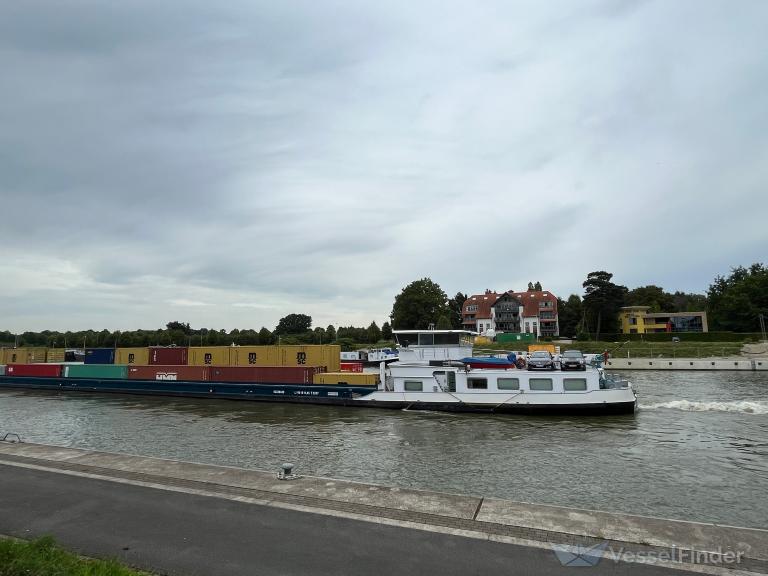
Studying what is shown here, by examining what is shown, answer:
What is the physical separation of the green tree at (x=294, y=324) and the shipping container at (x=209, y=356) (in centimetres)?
10968

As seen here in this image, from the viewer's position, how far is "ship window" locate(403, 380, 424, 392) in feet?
114

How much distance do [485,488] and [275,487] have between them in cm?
718

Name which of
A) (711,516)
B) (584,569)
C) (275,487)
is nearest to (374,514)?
(275,487)

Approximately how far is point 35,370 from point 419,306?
74.1 m

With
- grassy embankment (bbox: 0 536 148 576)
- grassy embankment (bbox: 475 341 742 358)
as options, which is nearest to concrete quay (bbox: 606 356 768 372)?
grassy embankment (bbox: 475 341 742 358)

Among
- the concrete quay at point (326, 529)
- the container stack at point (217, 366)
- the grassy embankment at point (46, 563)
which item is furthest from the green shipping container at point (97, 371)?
the grassy embankment at point (46, 563)

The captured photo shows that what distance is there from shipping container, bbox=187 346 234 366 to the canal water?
6.50 m

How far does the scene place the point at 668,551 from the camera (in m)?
8.02

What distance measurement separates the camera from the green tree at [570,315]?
114812 mm

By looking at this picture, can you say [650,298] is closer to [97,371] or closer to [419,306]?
[419,306]

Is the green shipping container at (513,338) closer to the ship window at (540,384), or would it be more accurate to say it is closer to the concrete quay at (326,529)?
the ship window at (540,384)

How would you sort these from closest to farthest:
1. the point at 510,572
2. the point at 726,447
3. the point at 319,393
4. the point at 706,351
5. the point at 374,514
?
the point at 510,572 → the point at 374,514 → the point at 726,447 → the point at 319,393 → the point at 706,351

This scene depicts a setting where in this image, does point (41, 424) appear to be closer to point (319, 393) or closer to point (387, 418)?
point (319, 393)

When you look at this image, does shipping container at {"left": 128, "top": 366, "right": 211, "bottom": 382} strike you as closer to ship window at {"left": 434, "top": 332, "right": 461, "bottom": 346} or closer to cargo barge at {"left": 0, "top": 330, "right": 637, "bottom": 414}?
cargo barge at {"left": 0, "top": 330, "right": 637, "bottom": 414}
